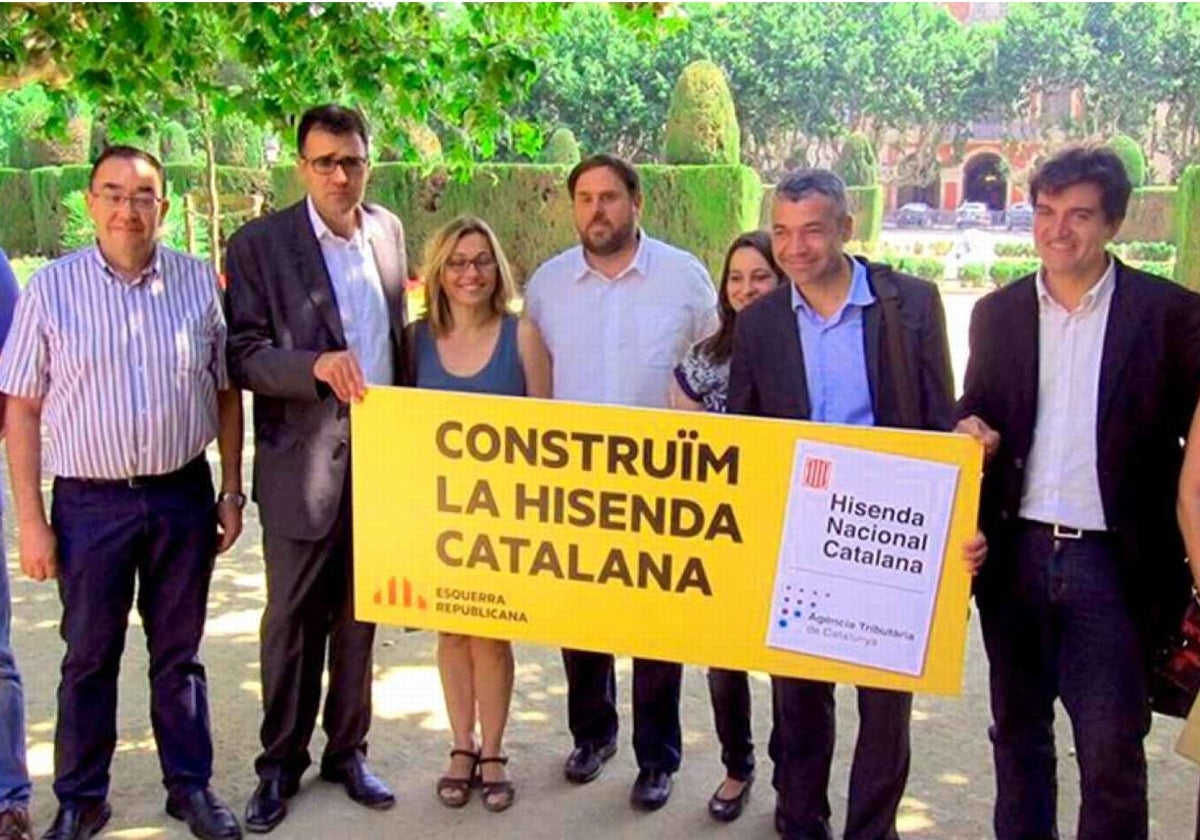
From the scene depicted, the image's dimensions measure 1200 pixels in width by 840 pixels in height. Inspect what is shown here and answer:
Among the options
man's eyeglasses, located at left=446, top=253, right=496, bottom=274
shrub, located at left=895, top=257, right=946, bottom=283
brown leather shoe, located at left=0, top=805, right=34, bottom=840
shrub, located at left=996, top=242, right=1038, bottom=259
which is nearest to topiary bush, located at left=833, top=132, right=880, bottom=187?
shrub, located at left=996, top=242, right=1038, bottom=259

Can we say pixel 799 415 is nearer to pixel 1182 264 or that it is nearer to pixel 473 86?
pixel 473 86

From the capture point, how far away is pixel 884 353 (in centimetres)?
343

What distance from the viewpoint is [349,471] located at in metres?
4.04

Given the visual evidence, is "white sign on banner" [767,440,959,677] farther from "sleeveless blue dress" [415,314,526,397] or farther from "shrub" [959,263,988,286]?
"shrub" [959,263,988,286]

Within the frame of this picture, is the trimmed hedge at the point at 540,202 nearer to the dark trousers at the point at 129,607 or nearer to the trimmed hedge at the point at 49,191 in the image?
the trimmed hedge at the point at 49,191

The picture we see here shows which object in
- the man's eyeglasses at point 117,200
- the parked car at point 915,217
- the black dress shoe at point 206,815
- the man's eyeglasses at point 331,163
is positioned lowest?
the black dress shoe at point 206,815

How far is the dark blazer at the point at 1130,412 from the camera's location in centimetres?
312

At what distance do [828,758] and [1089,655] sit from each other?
91 cm

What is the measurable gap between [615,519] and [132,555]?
1487 millimetres

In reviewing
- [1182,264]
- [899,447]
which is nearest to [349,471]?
[899,447]

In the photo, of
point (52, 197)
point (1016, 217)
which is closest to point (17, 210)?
point (52, 197)

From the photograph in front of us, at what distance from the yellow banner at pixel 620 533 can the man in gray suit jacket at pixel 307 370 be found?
0.48 ft

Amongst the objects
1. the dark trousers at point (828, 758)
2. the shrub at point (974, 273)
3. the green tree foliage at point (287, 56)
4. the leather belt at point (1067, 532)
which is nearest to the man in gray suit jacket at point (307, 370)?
the dark trousers at point (828, 758)

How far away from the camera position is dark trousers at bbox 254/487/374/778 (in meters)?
4.06
